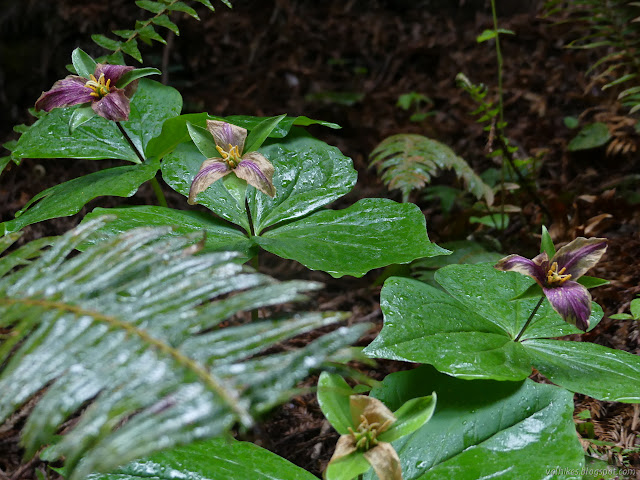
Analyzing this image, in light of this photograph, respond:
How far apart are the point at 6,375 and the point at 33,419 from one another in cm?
11

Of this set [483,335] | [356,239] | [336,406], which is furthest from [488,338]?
[336,406]

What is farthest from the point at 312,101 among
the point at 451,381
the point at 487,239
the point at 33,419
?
the point at 33,419

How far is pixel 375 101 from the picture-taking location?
436cm

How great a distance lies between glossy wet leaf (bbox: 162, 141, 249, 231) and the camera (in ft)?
6.36

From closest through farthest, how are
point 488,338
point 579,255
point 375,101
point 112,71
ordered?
point 579,255, point 488,338, point 112,71, point 375,101

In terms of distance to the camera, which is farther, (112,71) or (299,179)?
(299,179)

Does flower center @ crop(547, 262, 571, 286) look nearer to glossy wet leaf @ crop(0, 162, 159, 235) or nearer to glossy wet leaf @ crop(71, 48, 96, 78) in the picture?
glossy wet leaf @ crop(0, 162, 159, 235)

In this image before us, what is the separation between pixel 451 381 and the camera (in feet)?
4.95

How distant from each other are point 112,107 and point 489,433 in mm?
1578

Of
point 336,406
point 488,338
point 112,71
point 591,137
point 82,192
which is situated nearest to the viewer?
point 336,406

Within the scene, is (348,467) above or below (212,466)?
above

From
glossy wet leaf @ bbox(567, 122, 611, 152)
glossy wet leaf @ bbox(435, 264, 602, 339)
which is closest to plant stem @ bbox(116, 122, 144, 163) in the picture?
glossy wet leaf @ bbox(435, 264, 602, 339)

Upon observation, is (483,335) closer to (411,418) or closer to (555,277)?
(555,277)

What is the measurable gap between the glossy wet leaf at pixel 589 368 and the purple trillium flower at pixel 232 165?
1014 mm
